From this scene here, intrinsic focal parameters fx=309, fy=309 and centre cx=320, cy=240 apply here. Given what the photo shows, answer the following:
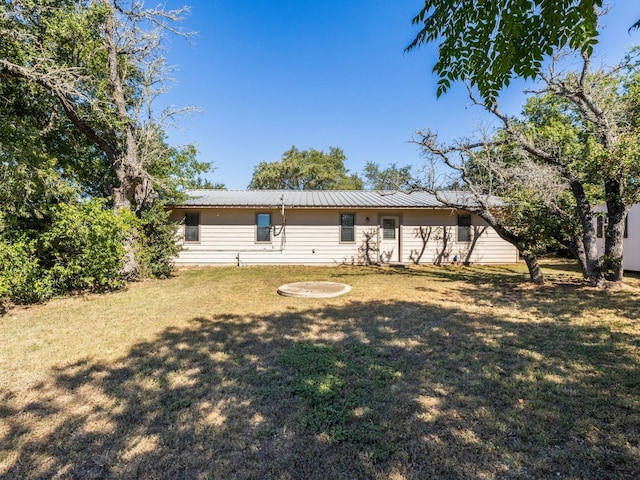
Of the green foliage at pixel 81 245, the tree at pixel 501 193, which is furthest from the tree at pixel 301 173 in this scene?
the green foliage at pixel 81 245

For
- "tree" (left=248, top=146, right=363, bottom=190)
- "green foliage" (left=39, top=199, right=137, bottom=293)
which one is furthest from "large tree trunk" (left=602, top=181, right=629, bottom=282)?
"tree" (left=248, top=146, right=363, bottom=190)

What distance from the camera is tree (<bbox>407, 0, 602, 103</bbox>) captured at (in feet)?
6.01

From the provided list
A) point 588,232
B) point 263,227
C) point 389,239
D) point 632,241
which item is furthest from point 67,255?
point 632,241

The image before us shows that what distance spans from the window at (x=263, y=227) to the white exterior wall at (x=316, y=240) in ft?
0.54

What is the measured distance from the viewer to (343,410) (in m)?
2.57

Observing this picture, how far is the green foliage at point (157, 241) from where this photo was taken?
920 centimetres

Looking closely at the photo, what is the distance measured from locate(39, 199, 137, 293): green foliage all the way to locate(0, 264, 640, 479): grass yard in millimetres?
1418

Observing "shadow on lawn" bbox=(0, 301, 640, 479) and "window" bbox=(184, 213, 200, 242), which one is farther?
"window" bbox=(184, 213, 200, 242)

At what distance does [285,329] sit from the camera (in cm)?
473

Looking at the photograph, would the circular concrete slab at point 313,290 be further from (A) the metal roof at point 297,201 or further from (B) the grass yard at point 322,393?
(A) the metal roof at point 297,201

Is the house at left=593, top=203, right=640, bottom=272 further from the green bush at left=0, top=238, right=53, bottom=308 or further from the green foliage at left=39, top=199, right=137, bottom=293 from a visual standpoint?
the green bush at left=0, top=238, right=53, bottom=308

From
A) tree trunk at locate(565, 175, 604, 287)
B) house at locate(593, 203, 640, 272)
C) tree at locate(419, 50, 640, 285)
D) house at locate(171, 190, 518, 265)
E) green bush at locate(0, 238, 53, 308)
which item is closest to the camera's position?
green bush at locate(0, 238, 53, 308)

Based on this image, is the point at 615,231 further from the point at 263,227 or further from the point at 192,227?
the point at 192,227

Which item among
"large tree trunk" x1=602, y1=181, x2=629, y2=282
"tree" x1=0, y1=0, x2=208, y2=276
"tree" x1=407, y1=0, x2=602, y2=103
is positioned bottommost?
"large tree trunk" x1=602, y1=181, x2=629, y2=282
